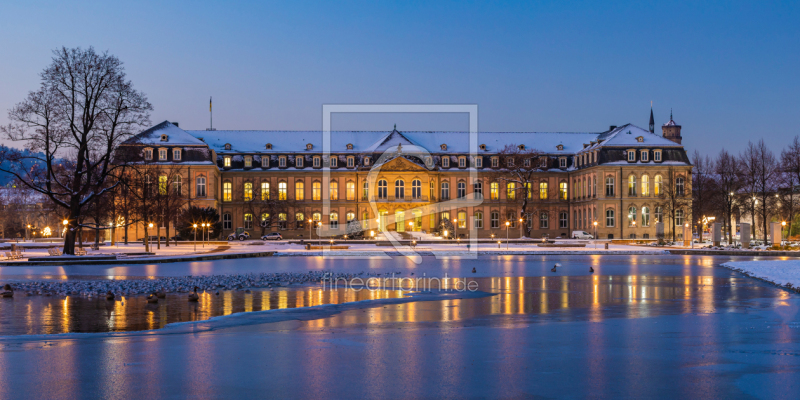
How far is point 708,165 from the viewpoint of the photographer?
8869cm

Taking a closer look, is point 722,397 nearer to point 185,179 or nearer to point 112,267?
point 112,267

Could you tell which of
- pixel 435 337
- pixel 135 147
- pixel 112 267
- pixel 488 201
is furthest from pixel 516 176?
pixel 435 337

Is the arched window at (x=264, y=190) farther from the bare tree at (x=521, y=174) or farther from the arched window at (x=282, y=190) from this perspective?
the bare tree at (x=521, y=174)

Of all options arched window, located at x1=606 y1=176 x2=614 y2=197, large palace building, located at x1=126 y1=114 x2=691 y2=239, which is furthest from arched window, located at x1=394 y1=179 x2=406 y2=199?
arched window, located at x1=606 y1=176 x2=614 y2=197

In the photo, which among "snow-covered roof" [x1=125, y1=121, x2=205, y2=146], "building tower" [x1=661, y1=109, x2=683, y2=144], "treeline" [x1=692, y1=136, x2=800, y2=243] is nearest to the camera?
"treeline" [x1=692, y1=136, x2=800, y2=243]

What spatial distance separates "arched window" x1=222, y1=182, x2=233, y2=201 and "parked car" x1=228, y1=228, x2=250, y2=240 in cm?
493

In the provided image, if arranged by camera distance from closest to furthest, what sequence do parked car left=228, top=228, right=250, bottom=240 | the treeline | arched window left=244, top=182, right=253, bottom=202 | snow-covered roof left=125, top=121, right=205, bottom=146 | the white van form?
the treeline < the white van < parked car left=228, top=228, right=250, bottom=240 < snow-covered roof left=125, top=121, right=205, bottom=146 < arched window left=244, top=182, right=253, bottom=202

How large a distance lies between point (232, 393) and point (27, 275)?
24.6m

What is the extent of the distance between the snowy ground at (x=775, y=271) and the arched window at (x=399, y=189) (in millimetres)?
59011

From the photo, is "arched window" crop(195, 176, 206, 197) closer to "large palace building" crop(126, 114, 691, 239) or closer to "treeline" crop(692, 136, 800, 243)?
"large palace building" crop(126, 114, 691, 239)

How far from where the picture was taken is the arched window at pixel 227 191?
306 ft

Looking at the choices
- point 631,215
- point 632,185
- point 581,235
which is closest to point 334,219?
point 581,235

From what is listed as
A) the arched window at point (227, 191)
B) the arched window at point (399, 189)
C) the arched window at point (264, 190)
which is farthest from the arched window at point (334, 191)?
the arched window at point (227, 191)

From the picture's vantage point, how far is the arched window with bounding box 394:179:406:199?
304ft
